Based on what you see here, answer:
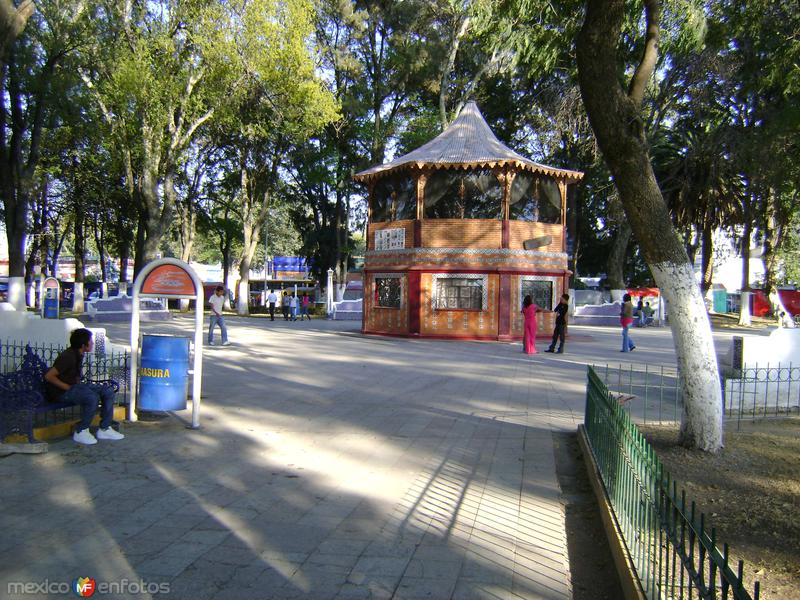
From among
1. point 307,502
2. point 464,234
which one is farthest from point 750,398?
point 464,234

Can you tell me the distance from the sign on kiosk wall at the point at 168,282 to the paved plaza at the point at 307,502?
163cm

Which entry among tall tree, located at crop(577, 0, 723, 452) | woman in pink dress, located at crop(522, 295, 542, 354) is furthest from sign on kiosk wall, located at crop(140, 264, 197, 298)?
woman in pink dress, located at crop(522, 295, 542, 354)

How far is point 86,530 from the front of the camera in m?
4.66

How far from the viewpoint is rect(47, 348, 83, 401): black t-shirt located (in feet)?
22.1

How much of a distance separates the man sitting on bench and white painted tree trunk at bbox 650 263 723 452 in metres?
5.97

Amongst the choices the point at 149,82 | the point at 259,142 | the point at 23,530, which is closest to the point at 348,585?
the point at 23,530

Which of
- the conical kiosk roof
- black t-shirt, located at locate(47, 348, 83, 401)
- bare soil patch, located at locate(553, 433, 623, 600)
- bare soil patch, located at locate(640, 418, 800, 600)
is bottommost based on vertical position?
bare soil patch, located at locate(553, 433, 623, 600)

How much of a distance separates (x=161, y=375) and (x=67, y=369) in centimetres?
113

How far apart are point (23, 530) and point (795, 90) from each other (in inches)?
660

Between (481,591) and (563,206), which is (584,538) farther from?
(563,206)

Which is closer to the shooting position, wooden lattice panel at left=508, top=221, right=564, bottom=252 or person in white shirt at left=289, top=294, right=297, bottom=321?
wooden lattice panel at left=508, top=221, right=564, bottom=252

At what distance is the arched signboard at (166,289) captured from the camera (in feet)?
26.3

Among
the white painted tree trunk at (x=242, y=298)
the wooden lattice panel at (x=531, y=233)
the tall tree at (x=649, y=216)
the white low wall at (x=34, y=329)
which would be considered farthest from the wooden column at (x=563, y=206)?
the white painted tree trunk at (x=242, y=298)

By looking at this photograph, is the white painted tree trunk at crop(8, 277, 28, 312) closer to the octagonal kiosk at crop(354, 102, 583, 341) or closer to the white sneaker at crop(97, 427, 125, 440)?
the octagonal kiosk at crop(354, 102, 583, 341)
